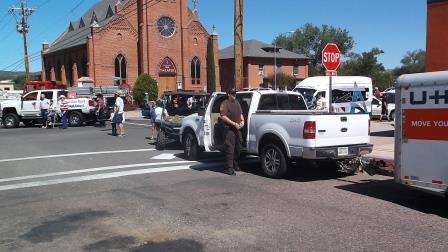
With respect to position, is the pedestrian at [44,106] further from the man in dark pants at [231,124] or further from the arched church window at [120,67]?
the arched church window at [120,67]

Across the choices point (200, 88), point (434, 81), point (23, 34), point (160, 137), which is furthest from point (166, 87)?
point (434, 81)

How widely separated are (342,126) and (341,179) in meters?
1.12

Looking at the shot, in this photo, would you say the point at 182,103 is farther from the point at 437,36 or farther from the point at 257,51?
the point at 257,51

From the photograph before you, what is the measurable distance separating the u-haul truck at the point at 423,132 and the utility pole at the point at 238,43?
30.5 ft

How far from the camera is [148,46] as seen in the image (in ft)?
168

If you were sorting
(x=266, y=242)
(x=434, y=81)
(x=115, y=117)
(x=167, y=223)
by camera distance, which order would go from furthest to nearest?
1. (x=115, y=117)
2. (x=434, y=81)
3. (x=167, y=223)
4. (x=266, y=242)

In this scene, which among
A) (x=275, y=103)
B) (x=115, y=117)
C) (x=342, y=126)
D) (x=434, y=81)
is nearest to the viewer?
(x=434, y=81)

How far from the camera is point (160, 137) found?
52.7 feet

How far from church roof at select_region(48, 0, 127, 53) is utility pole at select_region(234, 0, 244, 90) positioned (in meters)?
38.2

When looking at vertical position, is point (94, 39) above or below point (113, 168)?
above

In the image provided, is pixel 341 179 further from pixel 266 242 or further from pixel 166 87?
pixel 166 87

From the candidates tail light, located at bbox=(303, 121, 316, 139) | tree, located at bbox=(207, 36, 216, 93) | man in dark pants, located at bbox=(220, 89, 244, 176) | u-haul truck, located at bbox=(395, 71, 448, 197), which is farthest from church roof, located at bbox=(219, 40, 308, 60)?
u-haul truck, located at bbox=(395, 71, 448, 197)

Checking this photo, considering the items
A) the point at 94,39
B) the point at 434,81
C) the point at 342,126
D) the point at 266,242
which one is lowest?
the point at 266,242

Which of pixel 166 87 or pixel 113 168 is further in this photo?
pixel 166 87
